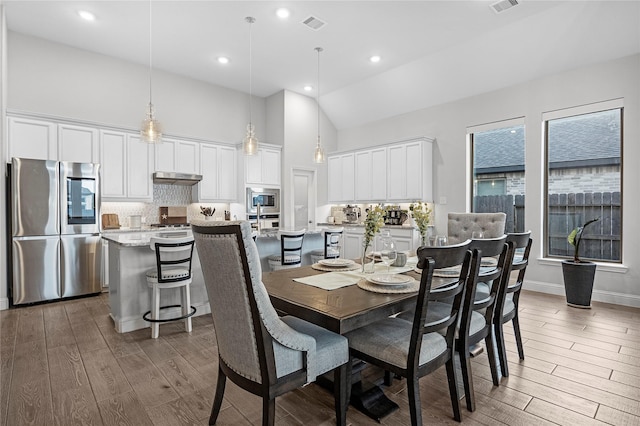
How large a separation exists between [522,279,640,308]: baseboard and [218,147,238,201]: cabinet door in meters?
5.16

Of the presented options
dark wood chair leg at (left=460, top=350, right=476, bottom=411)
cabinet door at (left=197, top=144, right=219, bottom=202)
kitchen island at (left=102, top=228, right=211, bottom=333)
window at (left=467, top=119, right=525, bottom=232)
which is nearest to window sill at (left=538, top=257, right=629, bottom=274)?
window at (left=467, top=119, right=525, bottom=232)

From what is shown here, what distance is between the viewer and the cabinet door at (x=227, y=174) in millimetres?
6390

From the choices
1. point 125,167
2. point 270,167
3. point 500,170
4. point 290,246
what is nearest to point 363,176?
point 270,167

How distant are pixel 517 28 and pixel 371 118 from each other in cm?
308

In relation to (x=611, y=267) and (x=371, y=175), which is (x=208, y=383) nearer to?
(x=611, y=267)

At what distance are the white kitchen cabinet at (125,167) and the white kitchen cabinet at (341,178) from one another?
11.8 ft

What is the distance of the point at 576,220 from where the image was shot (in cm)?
473

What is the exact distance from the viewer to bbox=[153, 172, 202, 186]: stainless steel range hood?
18.3 ft

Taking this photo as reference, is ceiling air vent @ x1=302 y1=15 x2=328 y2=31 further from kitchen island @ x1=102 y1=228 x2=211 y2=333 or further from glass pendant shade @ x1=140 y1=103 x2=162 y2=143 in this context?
kitchen island @ x1=102 y1=228 x2=211 y2=333

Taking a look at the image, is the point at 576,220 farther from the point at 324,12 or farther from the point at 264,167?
the point at 264,167

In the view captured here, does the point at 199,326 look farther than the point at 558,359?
Yes

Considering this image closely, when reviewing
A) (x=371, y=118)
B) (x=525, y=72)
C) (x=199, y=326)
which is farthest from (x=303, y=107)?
(x=199, y=326)

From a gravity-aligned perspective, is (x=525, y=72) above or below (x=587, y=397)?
above

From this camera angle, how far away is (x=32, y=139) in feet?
14.9
